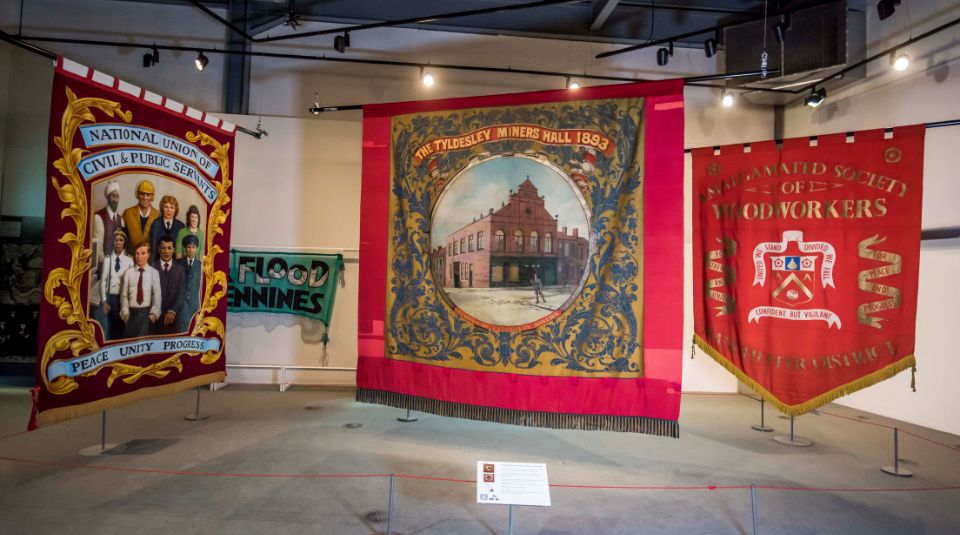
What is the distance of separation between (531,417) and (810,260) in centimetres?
262

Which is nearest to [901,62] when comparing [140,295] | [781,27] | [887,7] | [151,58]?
[887,7]

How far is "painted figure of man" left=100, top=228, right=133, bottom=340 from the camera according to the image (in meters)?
3.28

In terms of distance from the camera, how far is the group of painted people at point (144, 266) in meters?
3.27

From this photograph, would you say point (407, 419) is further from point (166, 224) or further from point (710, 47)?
point (710, 47)

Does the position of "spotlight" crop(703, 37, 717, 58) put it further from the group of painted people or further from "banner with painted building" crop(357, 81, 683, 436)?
the group of painted people

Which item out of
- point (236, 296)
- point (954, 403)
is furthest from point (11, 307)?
point (954, 403)

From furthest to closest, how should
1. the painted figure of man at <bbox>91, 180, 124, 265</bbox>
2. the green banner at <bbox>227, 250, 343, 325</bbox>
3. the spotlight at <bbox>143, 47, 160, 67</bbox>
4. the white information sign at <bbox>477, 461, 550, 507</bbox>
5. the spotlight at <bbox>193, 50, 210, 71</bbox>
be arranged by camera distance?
the green banner at <bbox>227, 250, 343, 325</bbox>
the spotlight at <bbox>143, 47, 160, 67</bbox>
the spotlight at <bbox>193, 50, 210, 71</bbox>
the painted figure of man at <bbox>91, 180, 124, 265</bbox>
the white information sign at <bbox>477, 461, 550, 507</bbox>

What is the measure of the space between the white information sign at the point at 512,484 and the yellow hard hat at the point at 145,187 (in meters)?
3.09

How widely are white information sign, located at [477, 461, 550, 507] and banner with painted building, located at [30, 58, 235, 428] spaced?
8.97 ft

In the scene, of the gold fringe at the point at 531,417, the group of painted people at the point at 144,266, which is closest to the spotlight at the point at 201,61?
the group of painted people at the point at 144,266

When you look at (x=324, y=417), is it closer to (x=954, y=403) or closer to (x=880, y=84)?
(x=954, y=403)

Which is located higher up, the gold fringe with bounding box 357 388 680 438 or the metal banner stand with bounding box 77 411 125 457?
the gold fringe with bounding box 357 388 680 438

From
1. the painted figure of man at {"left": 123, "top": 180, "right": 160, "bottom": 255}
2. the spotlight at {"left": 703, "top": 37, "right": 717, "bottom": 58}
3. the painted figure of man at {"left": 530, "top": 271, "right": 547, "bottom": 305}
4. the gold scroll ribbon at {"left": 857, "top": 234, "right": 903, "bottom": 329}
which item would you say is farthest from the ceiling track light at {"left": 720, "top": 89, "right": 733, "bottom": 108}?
the painted figure of man at {"left": 123, "top": 180, "right": 160, "bottom": 255}

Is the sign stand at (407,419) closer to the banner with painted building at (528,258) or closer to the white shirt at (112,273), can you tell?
the banner with painted building at (528,258)
